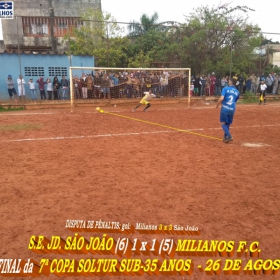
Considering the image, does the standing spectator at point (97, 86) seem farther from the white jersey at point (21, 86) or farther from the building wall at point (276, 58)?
the building wall at point (276, 58)

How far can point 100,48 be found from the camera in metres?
22.8

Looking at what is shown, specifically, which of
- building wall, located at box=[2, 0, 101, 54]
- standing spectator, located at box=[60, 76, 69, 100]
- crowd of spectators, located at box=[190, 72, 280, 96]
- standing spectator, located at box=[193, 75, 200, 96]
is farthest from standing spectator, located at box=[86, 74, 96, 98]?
building wall, located at box=[2, 0, 101, 54]

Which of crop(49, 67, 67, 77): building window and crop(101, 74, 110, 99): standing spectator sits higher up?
crop(49, 67, 67, 77): building window

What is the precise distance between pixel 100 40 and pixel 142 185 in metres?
20.5

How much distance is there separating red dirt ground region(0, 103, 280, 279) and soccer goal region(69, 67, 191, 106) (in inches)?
355

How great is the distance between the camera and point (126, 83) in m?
19.1

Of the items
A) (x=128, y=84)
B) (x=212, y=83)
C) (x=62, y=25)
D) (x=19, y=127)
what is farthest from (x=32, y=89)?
(x=212, y=83)

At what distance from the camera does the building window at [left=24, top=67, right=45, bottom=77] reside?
755 inches

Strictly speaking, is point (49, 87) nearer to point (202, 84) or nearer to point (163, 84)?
point (163, 84)

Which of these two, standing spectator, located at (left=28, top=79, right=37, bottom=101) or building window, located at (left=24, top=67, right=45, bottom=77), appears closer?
standing spectator, located at (left=28, top=79, right=37, bottom=101)

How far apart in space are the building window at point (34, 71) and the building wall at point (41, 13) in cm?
802

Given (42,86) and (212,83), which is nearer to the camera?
(42,86)

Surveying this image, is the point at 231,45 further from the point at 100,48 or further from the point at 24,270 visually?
the point at 24,270

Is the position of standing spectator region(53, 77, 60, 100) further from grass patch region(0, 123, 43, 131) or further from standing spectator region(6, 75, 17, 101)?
grass patch region(0, 123, 43, 131)
